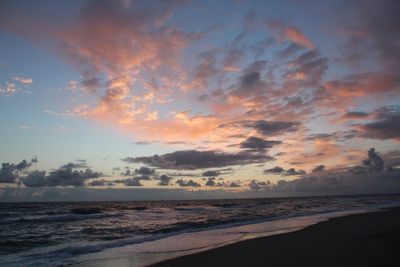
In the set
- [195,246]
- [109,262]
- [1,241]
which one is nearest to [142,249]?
[195,246]

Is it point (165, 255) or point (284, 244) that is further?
point (284, 244)

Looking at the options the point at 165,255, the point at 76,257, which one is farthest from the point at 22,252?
the point at 165,255

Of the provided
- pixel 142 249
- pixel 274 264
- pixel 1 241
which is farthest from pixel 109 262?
pixel 1 241

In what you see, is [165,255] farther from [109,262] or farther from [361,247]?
[361,247]

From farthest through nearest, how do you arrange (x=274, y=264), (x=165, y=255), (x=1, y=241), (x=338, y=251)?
(x=1, y=241), (x=165, y=255), (x=338, y=251), (x=274, y=264)

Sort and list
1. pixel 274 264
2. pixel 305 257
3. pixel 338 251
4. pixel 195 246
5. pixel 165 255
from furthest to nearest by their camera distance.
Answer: pixel 195 246, pixel 165 255, pixel 338 251, pixel 305 257, pixel 274 264

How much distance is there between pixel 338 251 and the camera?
1395 cm

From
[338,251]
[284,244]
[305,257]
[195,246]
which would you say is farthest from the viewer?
[195,246]

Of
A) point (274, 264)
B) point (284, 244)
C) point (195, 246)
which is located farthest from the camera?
point (195, 246)

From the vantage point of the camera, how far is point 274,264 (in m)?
12.2

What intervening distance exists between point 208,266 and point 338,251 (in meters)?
5.39

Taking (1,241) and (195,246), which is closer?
(195,246)

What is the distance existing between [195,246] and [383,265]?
9.75m

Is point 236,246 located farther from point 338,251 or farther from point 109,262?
point 109,262
